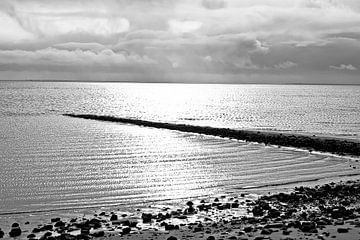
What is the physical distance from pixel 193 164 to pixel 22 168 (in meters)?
13.8

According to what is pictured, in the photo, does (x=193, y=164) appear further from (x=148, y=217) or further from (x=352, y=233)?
(x=352, y=233)

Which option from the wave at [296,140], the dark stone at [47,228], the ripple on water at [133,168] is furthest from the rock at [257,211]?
the wave at [296,140]

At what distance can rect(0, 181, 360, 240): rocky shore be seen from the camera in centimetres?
1800

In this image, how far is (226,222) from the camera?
66.7 feet

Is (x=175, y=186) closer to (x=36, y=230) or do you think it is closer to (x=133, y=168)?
(x=133, y=168)

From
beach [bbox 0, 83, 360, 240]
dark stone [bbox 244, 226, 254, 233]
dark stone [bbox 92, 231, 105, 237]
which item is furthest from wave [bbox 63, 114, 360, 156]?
dark stone [bbox 92, 231, 105, 237]

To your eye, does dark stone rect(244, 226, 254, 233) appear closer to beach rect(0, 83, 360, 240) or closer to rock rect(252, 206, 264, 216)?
beach rect(0, 83, 360, 240)

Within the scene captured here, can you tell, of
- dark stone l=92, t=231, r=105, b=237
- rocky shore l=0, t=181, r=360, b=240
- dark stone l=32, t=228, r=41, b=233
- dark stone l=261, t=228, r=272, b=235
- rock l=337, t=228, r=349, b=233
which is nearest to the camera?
rock l=337, t=228, r=349, b=233

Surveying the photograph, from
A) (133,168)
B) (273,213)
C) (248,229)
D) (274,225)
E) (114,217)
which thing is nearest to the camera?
(248,229)

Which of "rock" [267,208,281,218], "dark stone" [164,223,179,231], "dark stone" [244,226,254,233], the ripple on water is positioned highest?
"dark stone" [244,226,254,233]

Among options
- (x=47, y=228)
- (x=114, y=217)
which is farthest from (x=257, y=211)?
(x=47, y=228)

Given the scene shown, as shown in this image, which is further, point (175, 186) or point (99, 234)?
point (175, 186)

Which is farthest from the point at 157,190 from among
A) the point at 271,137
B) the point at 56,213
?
the point at 271,137

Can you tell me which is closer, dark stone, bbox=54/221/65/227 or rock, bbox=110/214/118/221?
dark stone, bbox=54/221/65/227
